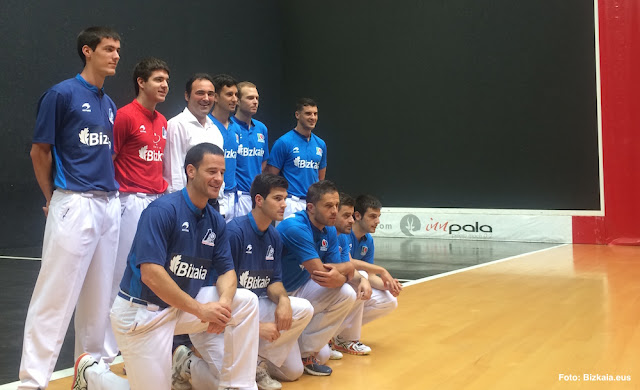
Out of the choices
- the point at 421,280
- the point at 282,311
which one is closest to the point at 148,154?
the point at 282,311

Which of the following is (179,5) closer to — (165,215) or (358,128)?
(358,128)

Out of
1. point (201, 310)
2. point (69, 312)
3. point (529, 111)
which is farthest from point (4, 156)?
point (529, 111)

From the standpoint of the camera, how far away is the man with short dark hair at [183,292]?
2.33 metres

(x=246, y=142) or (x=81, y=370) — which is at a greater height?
(x=246, y=142)

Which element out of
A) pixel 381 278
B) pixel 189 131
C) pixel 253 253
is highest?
pixel 189 131

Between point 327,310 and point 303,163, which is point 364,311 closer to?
point 327,310

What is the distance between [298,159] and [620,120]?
21.7 ft

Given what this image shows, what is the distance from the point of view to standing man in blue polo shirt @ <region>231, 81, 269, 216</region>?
4.41m

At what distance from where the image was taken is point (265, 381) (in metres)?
2.80

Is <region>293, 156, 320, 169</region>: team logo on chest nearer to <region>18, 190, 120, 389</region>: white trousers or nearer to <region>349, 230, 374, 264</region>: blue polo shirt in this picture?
<region>349, 230, 374, 264</region>: blue polo shirt

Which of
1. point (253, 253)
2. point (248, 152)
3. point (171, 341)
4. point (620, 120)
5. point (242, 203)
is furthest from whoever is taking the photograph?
point (620, 120)

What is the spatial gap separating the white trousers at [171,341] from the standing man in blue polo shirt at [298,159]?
2262 mm

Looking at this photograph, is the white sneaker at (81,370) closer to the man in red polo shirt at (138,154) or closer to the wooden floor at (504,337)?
the wooden floor at (504,337)

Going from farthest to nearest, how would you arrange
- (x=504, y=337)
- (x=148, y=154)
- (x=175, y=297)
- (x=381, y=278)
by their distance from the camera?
(x=504, y=337) → (x=381, y=278) → (x=148, y=154) → (x=175, y=297)
